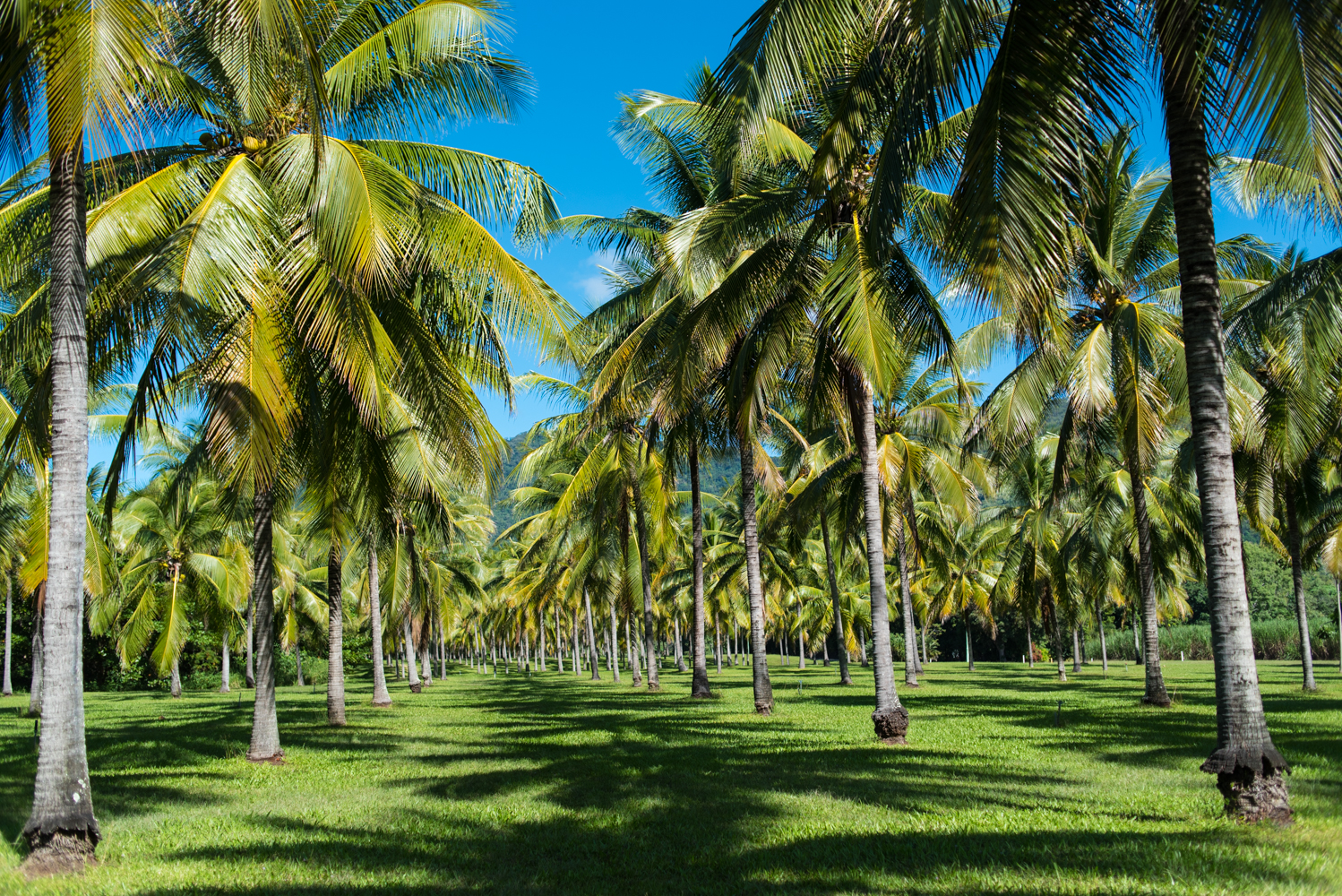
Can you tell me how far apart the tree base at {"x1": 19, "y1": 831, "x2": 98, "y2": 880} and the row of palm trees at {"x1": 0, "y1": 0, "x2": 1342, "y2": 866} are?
32 millimetres

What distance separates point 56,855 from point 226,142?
26.3ft

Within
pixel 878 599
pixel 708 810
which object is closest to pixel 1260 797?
pixel 708 810

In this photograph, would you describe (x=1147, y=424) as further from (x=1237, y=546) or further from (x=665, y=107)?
(x=665, y=107)

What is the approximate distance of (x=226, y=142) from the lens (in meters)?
10.6

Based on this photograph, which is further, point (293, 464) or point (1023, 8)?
point (293, 464)

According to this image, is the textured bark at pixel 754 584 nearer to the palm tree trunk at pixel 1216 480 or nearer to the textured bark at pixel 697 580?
the textured bark at pixel 697 580

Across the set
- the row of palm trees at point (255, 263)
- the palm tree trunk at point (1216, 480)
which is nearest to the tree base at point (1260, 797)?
the palm tree trunk at point (1216, 480)

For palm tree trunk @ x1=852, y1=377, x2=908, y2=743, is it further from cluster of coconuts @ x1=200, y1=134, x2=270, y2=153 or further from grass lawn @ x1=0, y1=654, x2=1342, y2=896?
cluster of coconuts @ x1=200, y1=134, x2=270, y2=153

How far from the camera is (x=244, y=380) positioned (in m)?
8.62

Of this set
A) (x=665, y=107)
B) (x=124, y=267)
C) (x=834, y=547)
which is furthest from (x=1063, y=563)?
(x=124, y=267)

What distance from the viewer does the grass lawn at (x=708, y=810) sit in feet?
19.0

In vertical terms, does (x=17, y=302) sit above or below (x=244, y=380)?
above

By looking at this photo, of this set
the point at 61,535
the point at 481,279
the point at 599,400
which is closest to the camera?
the point at 61,535

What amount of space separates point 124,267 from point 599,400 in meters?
8.47
